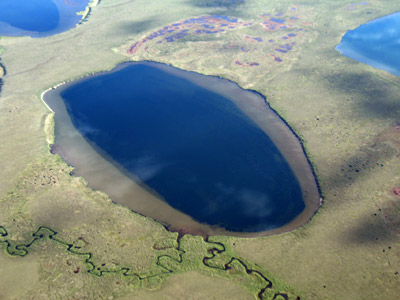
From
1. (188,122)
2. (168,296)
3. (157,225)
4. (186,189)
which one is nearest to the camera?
(168,296)

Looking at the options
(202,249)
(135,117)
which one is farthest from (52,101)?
(202,249)

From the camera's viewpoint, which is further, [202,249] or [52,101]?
[52,101]

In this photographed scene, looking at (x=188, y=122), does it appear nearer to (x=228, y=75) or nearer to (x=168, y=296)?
(x=228, y=75)

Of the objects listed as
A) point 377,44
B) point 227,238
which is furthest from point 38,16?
point 227,238

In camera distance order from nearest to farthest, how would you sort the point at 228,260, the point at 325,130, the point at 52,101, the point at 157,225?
the point at 228,260 < the point at 157,225 < the point at 325,130 < the point at 52,101

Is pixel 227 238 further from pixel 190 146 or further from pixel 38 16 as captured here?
pixel 38 16

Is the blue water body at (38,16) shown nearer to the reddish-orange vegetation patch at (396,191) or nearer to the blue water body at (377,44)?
the blue water body at (377,44)
